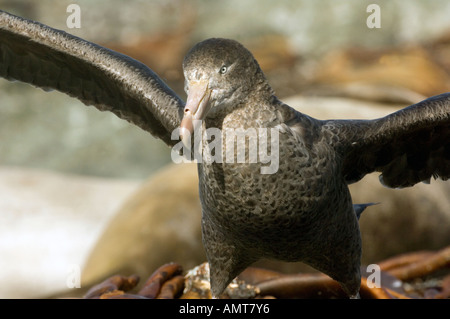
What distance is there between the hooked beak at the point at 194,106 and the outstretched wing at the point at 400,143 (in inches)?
33.2

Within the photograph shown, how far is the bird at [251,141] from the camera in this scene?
2699 millimetres

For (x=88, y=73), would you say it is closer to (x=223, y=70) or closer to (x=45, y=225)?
(x=223, y=70)

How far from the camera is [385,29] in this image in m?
14.0

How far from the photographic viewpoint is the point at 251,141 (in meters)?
2.71

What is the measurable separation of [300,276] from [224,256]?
0.86 m

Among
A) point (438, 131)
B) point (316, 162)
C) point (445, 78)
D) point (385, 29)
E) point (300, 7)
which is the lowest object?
point (316, 162)

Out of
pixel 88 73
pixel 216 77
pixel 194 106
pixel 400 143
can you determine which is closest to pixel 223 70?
pixel 216 77

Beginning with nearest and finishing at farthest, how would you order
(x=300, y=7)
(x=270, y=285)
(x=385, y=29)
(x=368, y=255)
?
(x=270, y=285) → (x=368, y=255) → (x=385, y=29) → (x=300, y=7)

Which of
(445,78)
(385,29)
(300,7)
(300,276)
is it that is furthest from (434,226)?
(300,7)

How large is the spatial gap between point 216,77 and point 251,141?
1.10 feet

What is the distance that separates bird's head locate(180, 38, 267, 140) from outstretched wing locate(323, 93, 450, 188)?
65 cm

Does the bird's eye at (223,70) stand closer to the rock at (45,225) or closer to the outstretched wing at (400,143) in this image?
the outstretched wing at (400,143)

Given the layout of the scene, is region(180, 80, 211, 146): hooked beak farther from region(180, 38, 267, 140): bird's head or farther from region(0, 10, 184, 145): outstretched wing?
region(0, 10, 184, 145): outstretched wing
